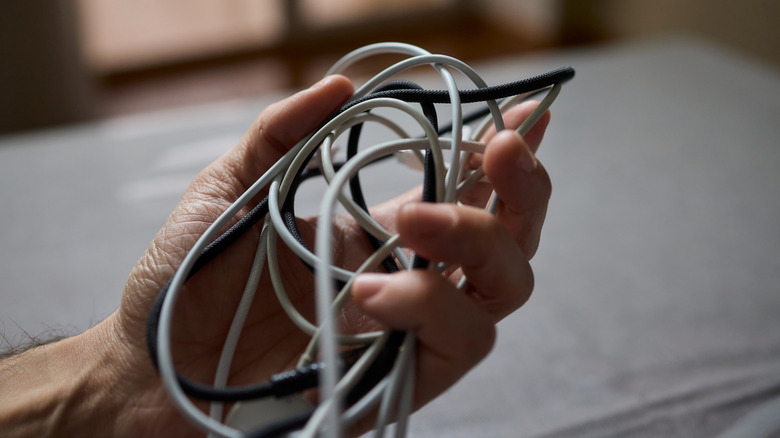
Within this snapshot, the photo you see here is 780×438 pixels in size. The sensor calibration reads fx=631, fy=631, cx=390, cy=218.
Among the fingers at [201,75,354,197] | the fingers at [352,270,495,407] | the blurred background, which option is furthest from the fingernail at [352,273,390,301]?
the blurred background

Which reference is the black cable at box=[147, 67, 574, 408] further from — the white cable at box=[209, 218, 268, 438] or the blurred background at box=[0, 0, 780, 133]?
the blurred background at box=[0, 0, 780, 133]

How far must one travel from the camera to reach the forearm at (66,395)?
398mm

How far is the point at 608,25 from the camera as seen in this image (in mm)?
2311

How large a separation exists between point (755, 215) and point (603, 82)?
1.25 feet

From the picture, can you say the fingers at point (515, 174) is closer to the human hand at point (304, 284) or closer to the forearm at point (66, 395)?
the human hand at point (304, 284)

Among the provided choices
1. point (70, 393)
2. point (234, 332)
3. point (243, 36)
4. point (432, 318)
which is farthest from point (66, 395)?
point (243, 36)

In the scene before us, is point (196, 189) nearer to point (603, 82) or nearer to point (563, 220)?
point (563, 220)

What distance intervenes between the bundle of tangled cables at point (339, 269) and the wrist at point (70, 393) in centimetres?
10

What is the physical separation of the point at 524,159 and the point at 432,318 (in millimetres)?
97

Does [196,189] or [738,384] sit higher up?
[196,189]

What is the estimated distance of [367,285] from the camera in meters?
0.31

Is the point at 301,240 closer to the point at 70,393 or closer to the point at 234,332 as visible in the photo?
the point at 234,332

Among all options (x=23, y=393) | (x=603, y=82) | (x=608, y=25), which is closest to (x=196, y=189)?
(x=23, y=393)

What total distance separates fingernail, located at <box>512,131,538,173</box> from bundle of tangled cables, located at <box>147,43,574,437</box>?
29 millimetres
